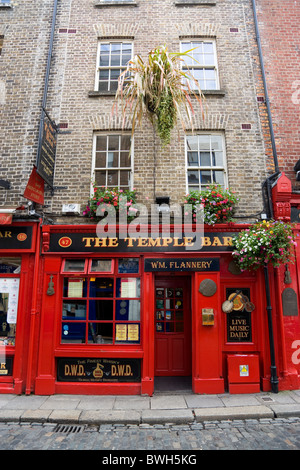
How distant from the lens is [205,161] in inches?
303

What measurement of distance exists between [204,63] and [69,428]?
9.55 meters

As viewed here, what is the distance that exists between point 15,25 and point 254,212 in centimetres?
885

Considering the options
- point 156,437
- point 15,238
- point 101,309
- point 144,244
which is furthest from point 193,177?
point 156,437

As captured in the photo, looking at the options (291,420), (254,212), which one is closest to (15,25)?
(254,212)

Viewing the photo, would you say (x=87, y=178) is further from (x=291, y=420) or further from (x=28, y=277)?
(x=291, y=420)

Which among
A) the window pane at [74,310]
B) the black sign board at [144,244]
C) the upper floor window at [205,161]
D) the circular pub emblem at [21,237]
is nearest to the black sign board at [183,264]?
the black sign board at [144,244]

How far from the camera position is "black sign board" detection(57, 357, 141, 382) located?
651 cm

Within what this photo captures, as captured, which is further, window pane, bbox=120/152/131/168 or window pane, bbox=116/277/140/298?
window pane, bbox=120/152/131/168

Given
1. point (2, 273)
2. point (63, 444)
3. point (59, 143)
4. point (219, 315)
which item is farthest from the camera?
point (59, 143)

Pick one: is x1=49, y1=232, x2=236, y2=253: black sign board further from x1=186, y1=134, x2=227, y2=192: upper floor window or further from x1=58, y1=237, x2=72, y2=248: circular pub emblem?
x1=186, y1=134, x2=227, y2=192: upper floor window

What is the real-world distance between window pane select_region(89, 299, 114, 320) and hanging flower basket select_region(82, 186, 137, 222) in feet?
6.73

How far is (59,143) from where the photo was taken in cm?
773

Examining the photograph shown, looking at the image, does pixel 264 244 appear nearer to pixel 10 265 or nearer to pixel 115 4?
pixel 10 265

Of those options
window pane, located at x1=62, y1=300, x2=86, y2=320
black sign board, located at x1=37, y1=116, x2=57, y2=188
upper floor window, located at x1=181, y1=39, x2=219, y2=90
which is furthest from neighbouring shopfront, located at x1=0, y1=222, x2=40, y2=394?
upper floor window, located at x1=181, y1=39, x2=219, y2=90
